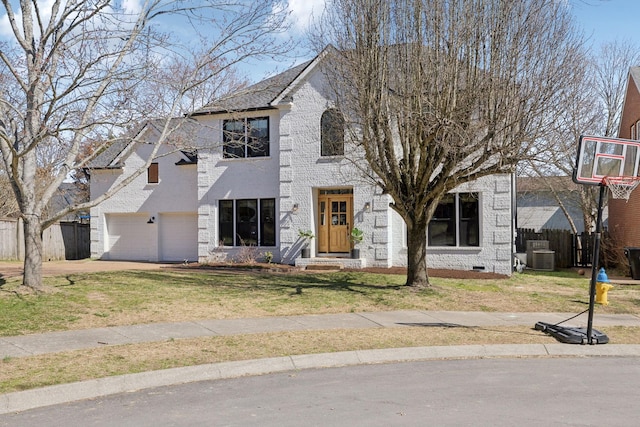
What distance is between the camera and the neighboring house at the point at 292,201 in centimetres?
1941


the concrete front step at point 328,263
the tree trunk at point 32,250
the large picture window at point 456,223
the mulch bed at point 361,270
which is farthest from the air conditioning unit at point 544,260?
the tree trunk at point 32,250

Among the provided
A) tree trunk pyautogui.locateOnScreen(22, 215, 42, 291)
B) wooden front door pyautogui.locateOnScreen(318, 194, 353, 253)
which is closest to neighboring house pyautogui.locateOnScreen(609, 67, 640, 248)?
wooden front door pyautogui.locateOnScreen(318, 194, 353, 253)

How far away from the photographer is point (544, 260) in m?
22.7

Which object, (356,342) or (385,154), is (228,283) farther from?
(356,342)

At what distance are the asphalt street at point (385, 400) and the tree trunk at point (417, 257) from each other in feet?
20.9

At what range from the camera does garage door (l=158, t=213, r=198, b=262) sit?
24.6m

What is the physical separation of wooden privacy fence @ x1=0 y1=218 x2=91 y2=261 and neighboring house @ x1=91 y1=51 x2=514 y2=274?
465cm

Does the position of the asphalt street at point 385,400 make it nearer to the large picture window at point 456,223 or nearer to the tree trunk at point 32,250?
the tree trunk at point 32,250

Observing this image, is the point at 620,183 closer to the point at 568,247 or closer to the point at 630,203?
the point at 630,203

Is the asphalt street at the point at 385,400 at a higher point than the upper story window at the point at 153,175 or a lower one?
lower

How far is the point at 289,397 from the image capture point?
659 centimetres

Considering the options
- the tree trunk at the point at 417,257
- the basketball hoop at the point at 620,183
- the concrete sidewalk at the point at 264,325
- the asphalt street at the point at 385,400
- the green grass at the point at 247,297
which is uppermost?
the basketball hoop at the point at 620,183

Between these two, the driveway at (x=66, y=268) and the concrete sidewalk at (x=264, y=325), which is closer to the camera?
the concrete sidewalk at (x=264, y=325)

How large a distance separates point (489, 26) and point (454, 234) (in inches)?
349
